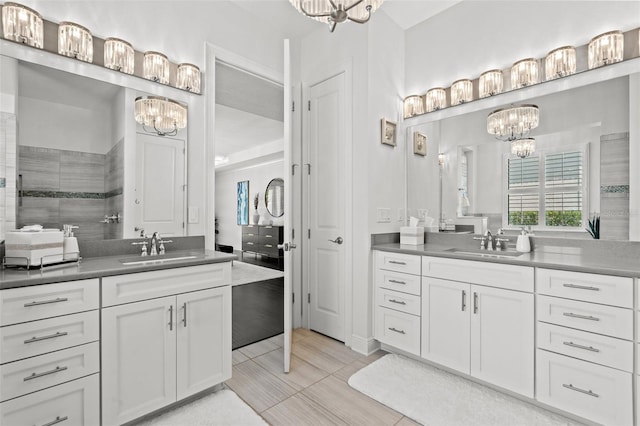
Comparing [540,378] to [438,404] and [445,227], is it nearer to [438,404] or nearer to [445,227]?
[438,404]

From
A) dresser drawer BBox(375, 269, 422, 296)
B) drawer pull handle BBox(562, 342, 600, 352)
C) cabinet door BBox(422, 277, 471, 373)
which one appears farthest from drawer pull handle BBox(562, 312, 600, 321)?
dresser drawer BBox(375, 269, 422, 296)

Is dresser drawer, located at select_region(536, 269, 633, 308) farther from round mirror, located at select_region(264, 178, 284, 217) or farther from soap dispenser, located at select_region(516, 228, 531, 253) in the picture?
round mirror, located at select_region(264, 178, 284, 217)

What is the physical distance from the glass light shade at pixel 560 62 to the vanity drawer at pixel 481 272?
4.64ft

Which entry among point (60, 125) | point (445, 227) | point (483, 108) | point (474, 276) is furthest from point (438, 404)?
point (60, 125)

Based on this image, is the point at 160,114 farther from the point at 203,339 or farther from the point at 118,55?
the point at 203,339

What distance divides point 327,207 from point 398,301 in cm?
105

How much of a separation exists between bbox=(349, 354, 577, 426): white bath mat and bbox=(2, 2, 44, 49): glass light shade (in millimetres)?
2847

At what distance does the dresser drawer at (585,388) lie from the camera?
154 centimetres

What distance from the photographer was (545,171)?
90.5 inches

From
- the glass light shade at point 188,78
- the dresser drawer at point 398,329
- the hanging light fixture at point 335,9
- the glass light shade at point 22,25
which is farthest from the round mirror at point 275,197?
the hanging light fixture at point 335,9

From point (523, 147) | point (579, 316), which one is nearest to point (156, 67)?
point (523, 147)

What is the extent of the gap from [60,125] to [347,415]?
240cm

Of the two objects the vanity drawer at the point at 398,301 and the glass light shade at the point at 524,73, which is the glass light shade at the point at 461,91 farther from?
the vanity drawer at the point at 398,301

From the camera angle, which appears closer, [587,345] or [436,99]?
[587,345]
